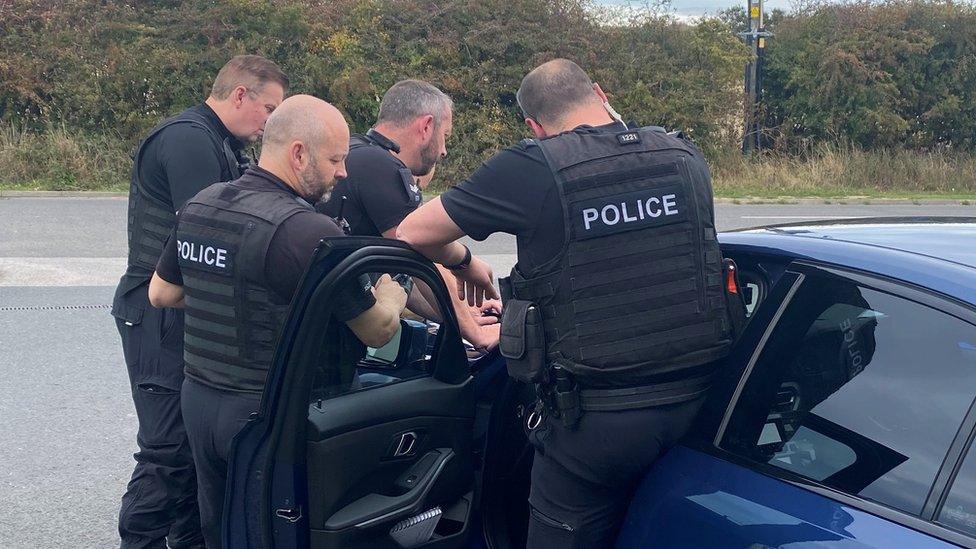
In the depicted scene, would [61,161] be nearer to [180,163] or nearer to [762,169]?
[762,169]

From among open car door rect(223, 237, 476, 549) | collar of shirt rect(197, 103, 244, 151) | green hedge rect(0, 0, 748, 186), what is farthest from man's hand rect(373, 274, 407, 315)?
green hedge rect(0, 0, 748, 186)

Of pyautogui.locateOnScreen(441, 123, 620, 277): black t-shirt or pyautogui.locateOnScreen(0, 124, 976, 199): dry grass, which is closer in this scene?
pyautogui.locateOnScreen(441, 123, 620, 277): black t-shirt

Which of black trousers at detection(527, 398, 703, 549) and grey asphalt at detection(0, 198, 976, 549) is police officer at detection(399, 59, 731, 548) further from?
grey asphalt at detection(0, 198, 976, 549)

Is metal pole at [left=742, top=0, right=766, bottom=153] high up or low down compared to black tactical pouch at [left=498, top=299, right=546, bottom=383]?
down

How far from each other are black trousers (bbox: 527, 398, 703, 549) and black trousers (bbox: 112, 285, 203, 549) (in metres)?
1.56

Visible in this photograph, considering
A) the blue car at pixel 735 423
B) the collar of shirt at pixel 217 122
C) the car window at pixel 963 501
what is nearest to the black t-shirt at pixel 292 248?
the blue car at pixel 735 423

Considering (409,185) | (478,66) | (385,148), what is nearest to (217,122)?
(385,148)

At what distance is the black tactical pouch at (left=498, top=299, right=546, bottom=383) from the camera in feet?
7.84

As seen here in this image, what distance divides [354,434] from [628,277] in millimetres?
796

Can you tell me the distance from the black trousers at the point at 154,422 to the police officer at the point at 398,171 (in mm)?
734

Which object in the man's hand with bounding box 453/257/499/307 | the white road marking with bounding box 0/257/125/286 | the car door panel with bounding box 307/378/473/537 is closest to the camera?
the car door panel with bounding box 307/378/473/537

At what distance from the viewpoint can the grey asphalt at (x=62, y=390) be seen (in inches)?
164

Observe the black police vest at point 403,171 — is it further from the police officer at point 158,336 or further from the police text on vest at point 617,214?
the police text on vest at point 617,214

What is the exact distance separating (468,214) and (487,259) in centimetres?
716
